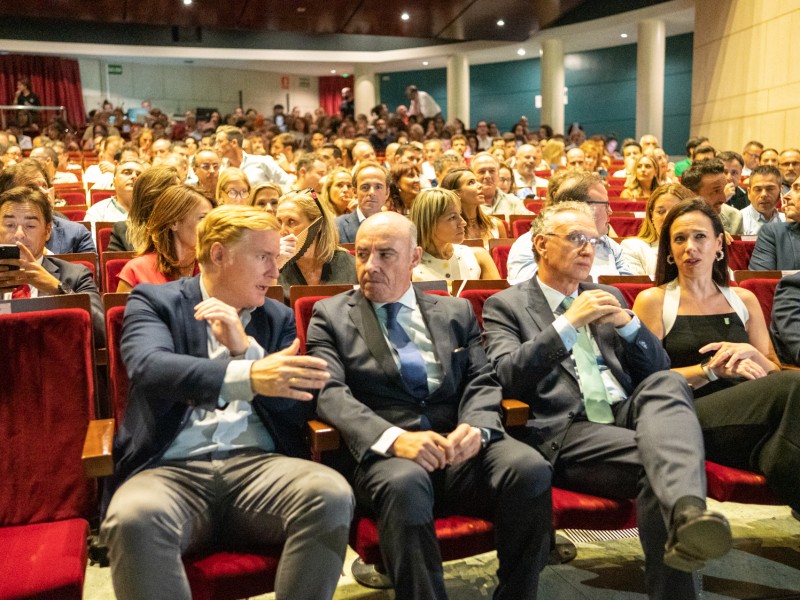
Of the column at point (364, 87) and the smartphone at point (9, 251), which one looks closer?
the smartphone at point (9, 251)

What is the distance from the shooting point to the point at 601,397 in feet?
6.50

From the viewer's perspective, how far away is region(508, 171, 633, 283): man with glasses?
9.23ft

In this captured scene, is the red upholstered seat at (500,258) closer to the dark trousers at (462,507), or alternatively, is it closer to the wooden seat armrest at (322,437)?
the dark trousers at (462,507)

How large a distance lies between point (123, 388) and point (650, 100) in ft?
35.6

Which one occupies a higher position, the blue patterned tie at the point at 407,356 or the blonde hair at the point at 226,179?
the blonde hair at the point at 226,179

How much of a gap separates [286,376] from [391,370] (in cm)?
35

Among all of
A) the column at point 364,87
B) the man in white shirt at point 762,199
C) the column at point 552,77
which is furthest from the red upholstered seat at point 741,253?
the column at point 364,87

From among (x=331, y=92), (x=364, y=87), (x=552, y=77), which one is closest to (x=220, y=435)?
(x=552, y=77)

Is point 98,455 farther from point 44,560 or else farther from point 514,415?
point 514,415

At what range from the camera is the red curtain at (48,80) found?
1386 centimetres

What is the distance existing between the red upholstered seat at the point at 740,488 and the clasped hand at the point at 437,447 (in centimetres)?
60

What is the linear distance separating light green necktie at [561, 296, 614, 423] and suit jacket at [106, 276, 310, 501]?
2.39 ft

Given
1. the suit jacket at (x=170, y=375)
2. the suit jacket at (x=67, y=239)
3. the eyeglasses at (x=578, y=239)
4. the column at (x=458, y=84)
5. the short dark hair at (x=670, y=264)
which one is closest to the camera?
the suit jacket at (x=170, y=375)

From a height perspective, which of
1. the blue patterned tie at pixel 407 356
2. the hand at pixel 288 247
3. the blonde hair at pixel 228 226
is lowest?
the blue patterned tie at pixel 407 356
